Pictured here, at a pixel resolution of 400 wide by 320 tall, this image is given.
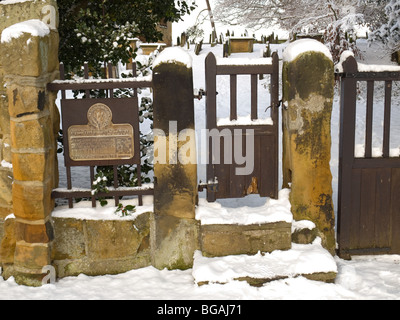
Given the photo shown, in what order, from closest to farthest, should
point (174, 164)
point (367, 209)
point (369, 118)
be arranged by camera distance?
point (174, 164) → point (369, 118) → point (367, 209)

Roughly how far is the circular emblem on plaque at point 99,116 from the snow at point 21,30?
793mm

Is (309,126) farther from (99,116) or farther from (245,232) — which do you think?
(99,116)

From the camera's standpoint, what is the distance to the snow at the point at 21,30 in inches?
164

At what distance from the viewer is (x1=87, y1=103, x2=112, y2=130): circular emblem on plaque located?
4.57 metres

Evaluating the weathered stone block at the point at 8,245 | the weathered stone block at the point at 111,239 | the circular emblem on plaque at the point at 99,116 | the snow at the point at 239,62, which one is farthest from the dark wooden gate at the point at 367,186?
the weathered stone block at the point at 8,245

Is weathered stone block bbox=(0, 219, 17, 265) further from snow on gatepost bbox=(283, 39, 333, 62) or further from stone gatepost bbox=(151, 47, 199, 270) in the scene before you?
snow on gatepost bbox=(283, 39, 333, 62)

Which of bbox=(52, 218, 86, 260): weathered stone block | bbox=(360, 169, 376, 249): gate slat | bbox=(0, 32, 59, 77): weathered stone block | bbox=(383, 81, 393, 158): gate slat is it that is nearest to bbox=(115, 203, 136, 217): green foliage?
bbox=(52, 218, 86, 260): weathered stone block

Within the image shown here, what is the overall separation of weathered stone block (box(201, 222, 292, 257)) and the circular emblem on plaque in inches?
53.2

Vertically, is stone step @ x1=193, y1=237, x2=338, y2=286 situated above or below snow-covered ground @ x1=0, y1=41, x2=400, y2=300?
above

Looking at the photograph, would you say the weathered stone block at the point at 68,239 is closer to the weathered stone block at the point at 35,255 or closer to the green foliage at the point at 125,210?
the weathered stone block at the point at 35,255

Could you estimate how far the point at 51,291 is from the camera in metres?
4.35

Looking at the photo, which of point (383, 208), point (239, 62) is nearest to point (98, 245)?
point (239, 62)

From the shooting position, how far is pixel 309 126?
4574 millimetres

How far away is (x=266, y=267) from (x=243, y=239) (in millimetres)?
377
